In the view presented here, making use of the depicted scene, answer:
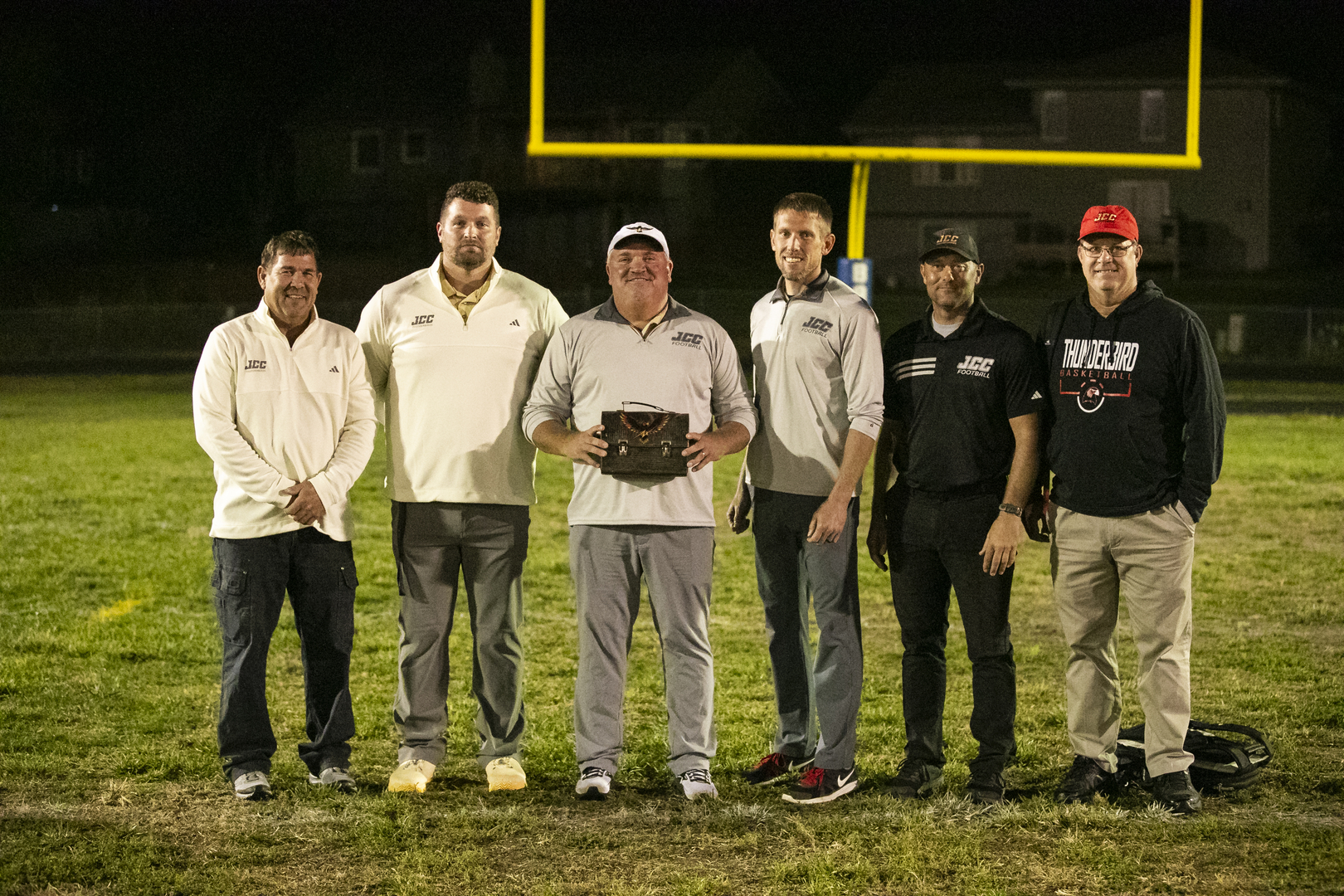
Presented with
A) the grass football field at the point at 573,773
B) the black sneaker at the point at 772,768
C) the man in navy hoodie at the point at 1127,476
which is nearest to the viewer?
the grass football field at the point at 573,773

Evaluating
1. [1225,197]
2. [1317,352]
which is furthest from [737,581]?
[1225,197]

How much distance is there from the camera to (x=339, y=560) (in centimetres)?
459

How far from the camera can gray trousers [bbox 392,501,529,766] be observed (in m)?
4.62

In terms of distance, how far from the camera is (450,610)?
15.5ft

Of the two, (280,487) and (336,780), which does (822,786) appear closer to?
(336,780)

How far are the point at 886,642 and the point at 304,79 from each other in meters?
45.4

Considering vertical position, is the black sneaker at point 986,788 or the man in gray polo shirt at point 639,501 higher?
the man in gray polo shirt at point 639,501

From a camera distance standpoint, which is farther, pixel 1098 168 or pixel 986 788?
pixel 1098 168

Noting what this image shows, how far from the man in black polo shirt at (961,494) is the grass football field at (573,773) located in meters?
0.28

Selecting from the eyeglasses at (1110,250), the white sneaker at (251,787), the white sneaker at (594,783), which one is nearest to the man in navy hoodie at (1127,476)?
the eyeglasses at (1110,250)

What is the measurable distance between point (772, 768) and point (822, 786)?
0.92 feet

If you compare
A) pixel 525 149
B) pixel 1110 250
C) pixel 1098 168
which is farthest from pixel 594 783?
pixel 1098 168

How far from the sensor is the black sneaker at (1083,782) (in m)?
4.44

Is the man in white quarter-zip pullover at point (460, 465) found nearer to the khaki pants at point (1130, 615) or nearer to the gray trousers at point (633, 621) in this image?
the gray trousers at point (633, 621)
